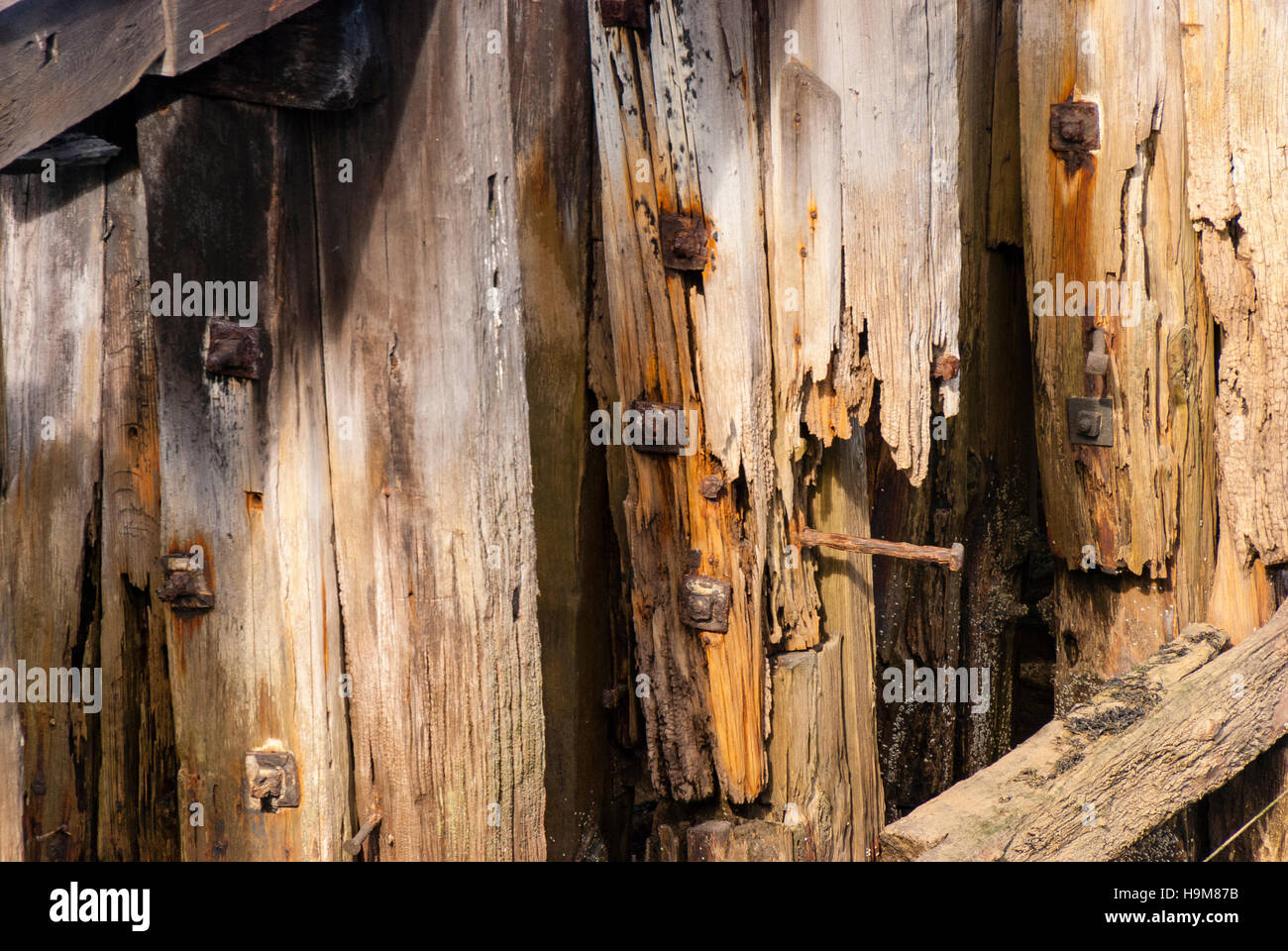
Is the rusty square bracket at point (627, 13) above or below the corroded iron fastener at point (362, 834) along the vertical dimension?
above

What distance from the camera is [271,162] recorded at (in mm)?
2277

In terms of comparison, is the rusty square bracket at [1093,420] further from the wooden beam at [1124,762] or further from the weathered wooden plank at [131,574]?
the weathered wooden plank at [131,574]

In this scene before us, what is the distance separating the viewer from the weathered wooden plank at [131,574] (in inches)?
97.6

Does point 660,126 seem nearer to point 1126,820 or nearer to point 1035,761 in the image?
point 1035,761

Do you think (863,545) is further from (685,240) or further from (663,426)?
(685,240)

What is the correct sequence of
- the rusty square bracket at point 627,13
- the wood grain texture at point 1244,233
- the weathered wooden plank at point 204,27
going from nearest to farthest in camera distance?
the weathered wooden plank at point 204,27
the rusty square bracket at point 627,13
the wood grain texture at point 1244,233

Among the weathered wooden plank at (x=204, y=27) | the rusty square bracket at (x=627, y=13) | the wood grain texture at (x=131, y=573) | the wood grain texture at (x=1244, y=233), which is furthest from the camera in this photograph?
the wood grain texture at (x=1244, y=233)

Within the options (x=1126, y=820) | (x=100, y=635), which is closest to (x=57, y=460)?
(x=100, y=635)

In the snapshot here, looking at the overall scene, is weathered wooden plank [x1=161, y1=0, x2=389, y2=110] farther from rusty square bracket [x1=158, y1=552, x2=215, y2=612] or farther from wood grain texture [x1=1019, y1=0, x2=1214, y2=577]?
wood grain texture [x1=1019, y1=0, x2=1214, y2=577]

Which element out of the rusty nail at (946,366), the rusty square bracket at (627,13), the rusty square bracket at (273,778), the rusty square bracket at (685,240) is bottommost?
the rusty square bracket at (273,778)

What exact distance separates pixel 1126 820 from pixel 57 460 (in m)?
2.71

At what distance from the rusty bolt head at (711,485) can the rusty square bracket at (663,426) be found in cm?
10

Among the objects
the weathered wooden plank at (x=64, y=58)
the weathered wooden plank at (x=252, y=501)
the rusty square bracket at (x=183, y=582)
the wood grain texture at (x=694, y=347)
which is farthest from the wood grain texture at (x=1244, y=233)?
the rusty square bracket at (x=183, y=582)

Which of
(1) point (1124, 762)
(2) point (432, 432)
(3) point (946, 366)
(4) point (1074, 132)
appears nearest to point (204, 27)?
(2) point (432, 432)
